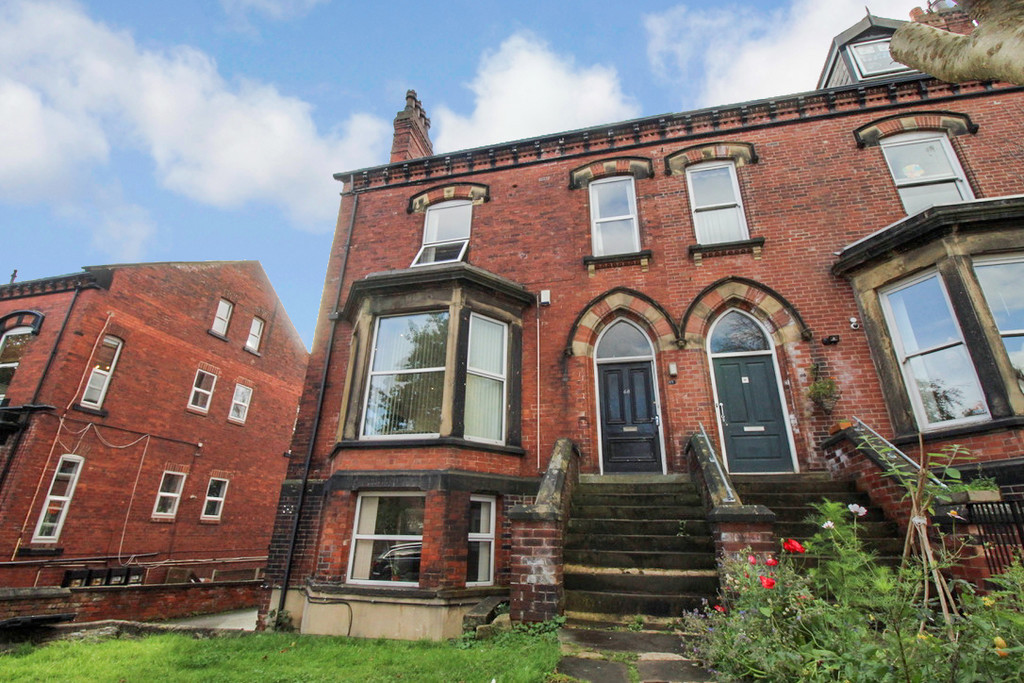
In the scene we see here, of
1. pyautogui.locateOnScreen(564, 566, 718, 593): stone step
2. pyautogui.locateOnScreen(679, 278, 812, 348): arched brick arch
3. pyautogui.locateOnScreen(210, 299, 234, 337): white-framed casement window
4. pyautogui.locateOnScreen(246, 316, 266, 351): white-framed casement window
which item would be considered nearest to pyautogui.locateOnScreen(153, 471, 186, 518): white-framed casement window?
pyautogui.locateOnScreen(210, 299, 234, 337): white-framed casement window

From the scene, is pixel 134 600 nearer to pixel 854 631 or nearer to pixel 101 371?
pixel 101 371

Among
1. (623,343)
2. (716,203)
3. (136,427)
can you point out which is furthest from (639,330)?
(136,427)

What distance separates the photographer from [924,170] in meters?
9.27

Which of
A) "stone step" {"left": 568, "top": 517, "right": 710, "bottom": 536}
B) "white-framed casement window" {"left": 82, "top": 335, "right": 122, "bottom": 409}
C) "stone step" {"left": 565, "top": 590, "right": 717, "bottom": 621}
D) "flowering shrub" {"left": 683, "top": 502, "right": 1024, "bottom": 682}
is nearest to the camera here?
"flowering shrub" {"left": 683, "top": 502, "right": 1024, "bottom": 682}

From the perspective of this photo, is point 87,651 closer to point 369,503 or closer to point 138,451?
point 369,503

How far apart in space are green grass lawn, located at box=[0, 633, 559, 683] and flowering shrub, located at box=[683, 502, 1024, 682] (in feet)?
4.61

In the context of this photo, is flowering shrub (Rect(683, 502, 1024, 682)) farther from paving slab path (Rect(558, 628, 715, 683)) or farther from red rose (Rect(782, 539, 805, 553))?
paving slab path (Rect(558, 628, 715, 683))

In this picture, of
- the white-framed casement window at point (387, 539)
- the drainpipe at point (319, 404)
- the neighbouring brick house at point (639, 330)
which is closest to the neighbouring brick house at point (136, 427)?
the drainpipe at point (319, 404)

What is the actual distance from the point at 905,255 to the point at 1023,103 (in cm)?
490

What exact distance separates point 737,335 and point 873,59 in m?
8.20

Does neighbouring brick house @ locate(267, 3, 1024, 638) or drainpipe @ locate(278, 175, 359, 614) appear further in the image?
drainpipe @ locate(278, 175, 359, 614)

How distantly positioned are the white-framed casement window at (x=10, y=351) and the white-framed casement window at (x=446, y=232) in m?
11.5

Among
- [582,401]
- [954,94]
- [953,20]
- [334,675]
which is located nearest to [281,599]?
[334,675]

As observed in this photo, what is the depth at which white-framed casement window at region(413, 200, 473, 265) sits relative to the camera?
10711 mm
